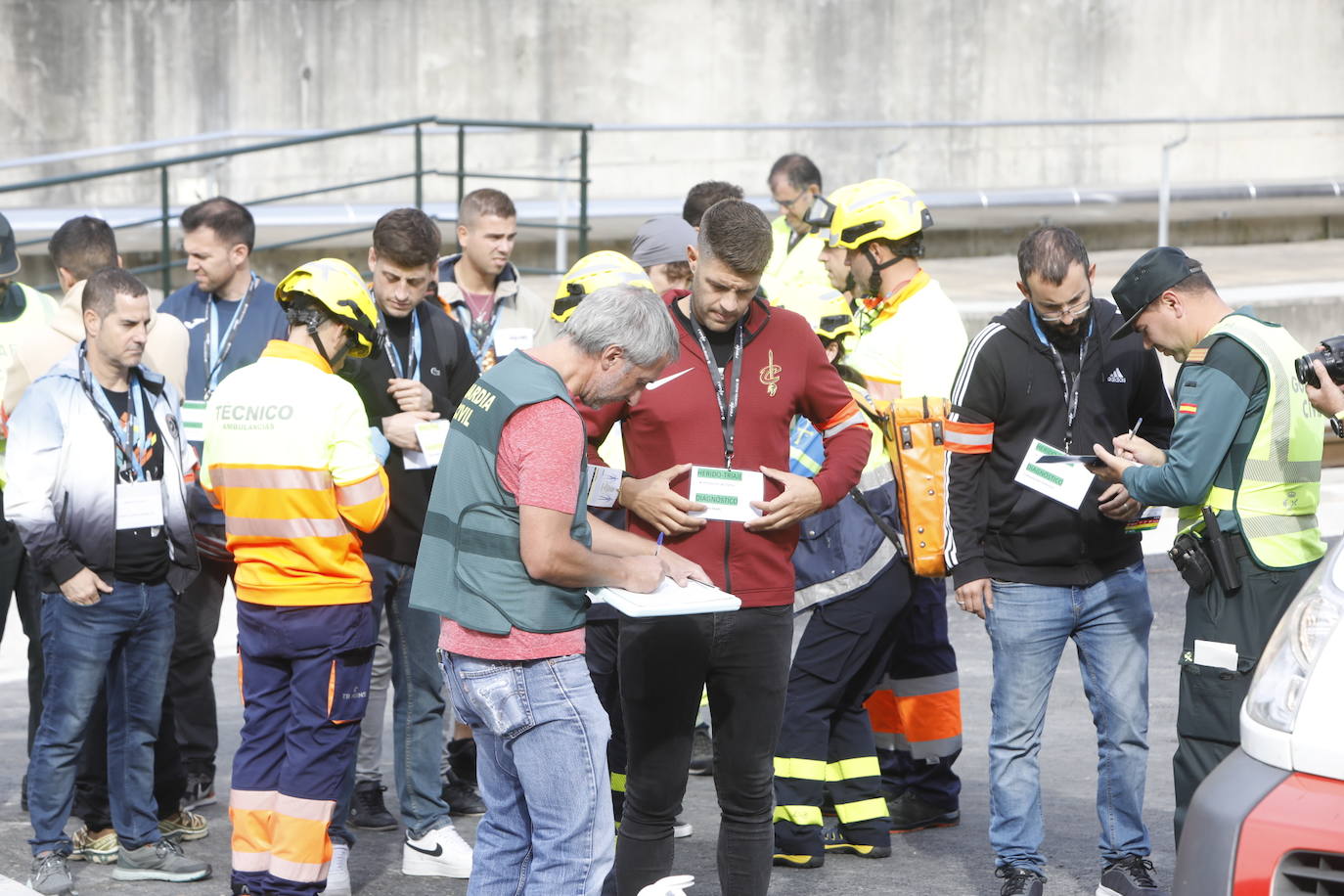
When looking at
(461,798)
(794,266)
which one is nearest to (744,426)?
(461,798)

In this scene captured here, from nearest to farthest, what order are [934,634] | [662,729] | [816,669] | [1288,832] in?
[1288,832] → [662,729] → [816,669] → [934,634]

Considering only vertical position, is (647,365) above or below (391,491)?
above

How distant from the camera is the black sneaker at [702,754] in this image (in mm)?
7027

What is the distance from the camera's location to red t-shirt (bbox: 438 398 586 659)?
405 centimetres

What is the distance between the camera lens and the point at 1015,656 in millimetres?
5426

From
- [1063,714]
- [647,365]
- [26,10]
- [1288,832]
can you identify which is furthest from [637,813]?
[26,10]

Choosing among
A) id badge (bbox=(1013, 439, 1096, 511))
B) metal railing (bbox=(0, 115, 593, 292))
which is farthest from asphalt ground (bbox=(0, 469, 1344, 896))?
metal railing (bbox=(0, 115, 593, 292))

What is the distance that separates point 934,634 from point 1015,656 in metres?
1.00

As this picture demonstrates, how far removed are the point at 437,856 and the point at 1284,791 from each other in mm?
3085

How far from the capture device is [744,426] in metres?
4.84

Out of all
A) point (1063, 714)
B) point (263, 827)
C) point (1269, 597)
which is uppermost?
point (1269, 597)

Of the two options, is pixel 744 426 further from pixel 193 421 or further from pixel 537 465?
pixel 193 421

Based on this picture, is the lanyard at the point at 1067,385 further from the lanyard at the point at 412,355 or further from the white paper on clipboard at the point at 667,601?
the lanyard at the point at 412,355

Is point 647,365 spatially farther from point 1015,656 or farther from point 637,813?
point 1015,656
